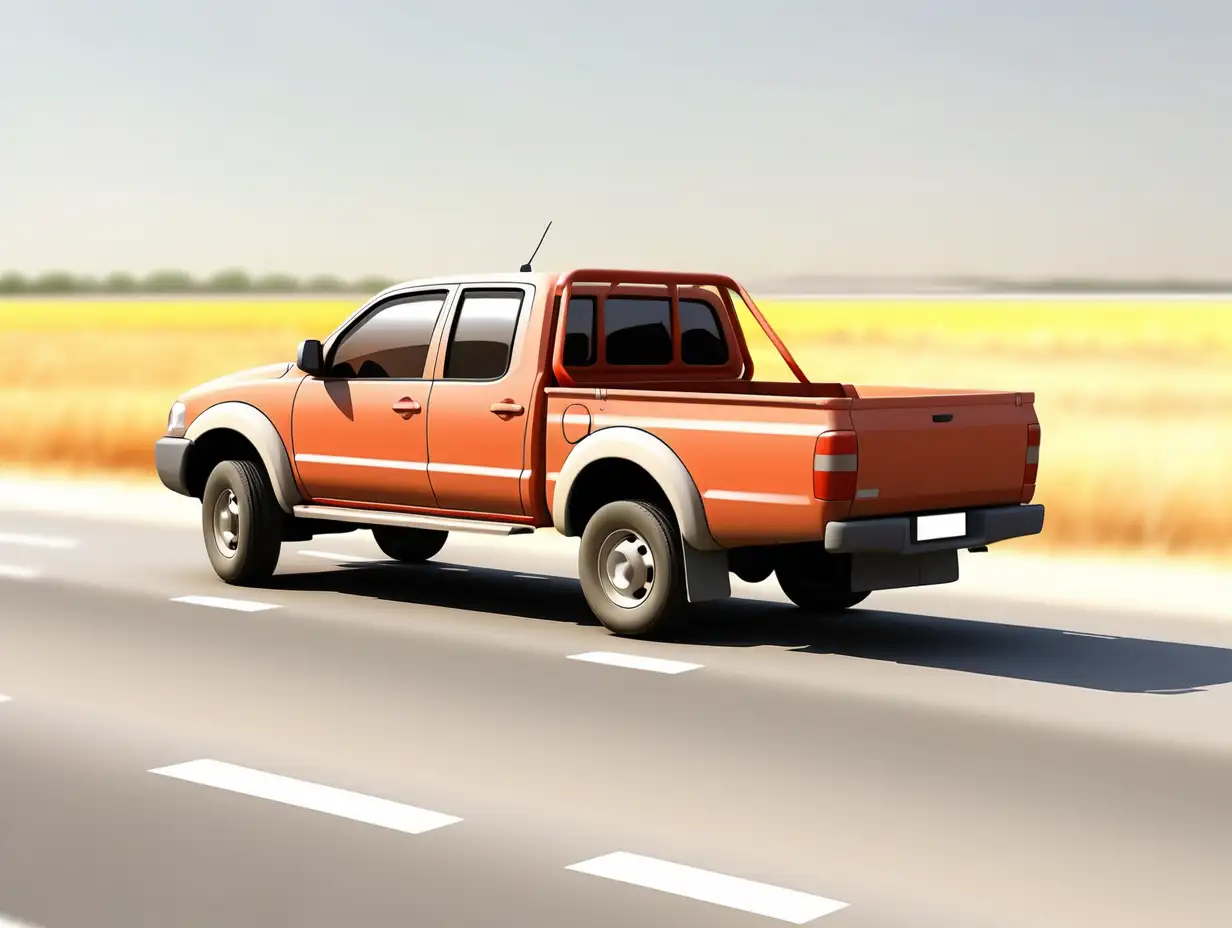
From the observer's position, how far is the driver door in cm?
1128

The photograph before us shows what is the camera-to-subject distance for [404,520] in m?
11.3

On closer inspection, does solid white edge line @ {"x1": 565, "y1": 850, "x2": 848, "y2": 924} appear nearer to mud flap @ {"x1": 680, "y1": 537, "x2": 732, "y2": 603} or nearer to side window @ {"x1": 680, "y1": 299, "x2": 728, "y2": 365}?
mud flap @ {"x1": 680, "y1": 537, "x2": 732, "y2": 603}

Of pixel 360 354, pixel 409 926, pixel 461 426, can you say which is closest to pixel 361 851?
pixel 409 926

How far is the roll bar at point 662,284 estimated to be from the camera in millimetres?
10617

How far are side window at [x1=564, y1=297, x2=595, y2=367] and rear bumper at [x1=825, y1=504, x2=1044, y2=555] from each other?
2.29 meters

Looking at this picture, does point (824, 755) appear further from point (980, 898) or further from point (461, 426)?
point (461, 426)

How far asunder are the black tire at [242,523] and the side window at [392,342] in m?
0.94

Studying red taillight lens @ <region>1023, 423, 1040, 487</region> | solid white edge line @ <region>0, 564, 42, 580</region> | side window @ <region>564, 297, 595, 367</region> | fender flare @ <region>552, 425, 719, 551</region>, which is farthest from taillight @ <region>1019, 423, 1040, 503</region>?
solid white edge line @ <region>0, 564, 42, 580</region>

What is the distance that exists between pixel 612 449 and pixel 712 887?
182 inches

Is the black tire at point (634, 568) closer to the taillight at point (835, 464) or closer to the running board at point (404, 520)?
the running board at point (404, 520)

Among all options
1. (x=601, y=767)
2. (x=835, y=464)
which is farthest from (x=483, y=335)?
(x=601, y=767)

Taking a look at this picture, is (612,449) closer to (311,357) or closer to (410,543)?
(311,357)

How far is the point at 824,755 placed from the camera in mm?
7387

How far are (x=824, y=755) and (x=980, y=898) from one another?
6.12 feet
